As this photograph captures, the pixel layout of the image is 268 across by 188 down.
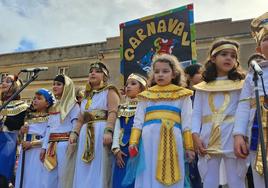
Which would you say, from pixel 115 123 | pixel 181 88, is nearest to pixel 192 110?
pixel 181 88

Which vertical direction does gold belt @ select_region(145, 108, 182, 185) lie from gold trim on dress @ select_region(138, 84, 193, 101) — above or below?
below

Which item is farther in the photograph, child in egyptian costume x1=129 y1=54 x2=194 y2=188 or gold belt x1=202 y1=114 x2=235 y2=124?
child in egyptian costume x1=129 y1=54 x2=194 y2=188

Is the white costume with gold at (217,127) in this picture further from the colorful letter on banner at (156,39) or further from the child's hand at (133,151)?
the colorful letter on banner at (156,39)

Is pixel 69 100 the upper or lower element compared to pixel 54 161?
upper

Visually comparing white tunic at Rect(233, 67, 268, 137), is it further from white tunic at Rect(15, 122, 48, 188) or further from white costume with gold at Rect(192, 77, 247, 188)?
white tunic at Rect(15, 122, 48, 188)

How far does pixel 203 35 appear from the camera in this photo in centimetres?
1888

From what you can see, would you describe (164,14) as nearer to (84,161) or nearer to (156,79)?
→ (156,79)

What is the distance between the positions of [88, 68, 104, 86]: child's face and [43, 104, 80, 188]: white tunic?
503mm

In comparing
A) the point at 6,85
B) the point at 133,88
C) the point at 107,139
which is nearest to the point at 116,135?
the point at 107,139

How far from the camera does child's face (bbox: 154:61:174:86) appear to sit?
3.74 meters

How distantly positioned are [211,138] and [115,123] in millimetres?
1225

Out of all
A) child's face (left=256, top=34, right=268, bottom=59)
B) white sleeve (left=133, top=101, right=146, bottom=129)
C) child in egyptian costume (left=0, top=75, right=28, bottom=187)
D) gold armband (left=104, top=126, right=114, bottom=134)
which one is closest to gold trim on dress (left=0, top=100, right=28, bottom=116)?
child in egyptian costume (left=0, top=75, right=28, bottom=187)

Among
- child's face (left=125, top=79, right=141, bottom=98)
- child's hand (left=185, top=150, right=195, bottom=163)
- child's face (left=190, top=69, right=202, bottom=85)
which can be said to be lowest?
child's hand (left=185, top=150, right=195, bottom=163)

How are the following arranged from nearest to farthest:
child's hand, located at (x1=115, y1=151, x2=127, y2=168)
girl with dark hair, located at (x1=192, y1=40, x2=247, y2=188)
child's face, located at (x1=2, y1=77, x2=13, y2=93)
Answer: girl with dark hair, located at (x1=192, y1=40, x2=247, y2=188) → child's hand, located at (x1=115, y1=151, x2=127, y2=168) → child's face, located at (x1=2, y1=77, x2=13, y2=93)
